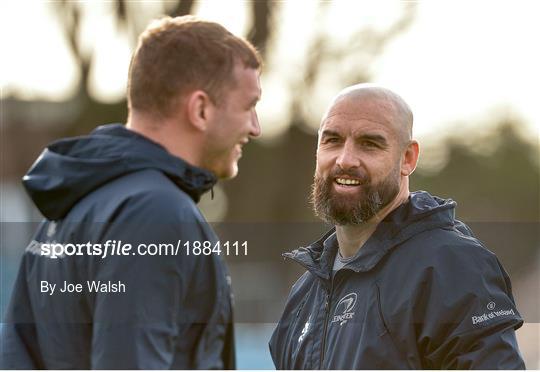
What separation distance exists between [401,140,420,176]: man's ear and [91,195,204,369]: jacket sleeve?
7.14ft

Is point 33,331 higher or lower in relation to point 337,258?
higher

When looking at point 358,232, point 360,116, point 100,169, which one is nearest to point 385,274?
point 358,232

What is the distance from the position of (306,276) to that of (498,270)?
3.48 feet

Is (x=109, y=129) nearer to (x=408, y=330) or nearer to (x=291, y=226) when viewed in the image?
(x=408, y=330)

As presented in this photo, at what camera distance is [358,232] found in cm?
481

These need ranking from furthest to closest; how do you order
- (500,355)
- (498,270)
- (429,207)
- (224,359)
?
(429,207), (498,270), (500,355), (224,359)

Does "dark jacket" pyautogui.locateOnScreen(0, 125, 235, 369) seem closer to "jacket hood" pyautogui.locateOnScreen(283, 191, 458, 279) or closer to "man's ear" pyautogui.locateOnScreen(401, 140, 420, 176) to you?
"jacket hood" pyautogui.locateOnScreen(283, 191, 458, 279)

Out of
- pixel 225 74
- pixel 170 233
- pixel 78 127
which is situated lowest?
pixel 78 127

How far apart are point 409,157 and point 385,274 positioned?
836 mm

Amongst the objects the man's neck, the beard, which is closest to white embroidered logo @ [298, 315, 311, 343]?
the man's neck

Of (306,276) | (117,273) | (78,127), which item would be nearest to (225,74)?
(117,273)

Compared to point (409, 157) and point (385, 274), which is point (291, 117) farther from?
point (385, 274)

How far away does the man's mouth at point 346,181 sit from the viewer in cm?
493

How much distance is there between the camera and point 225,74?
3.36m
